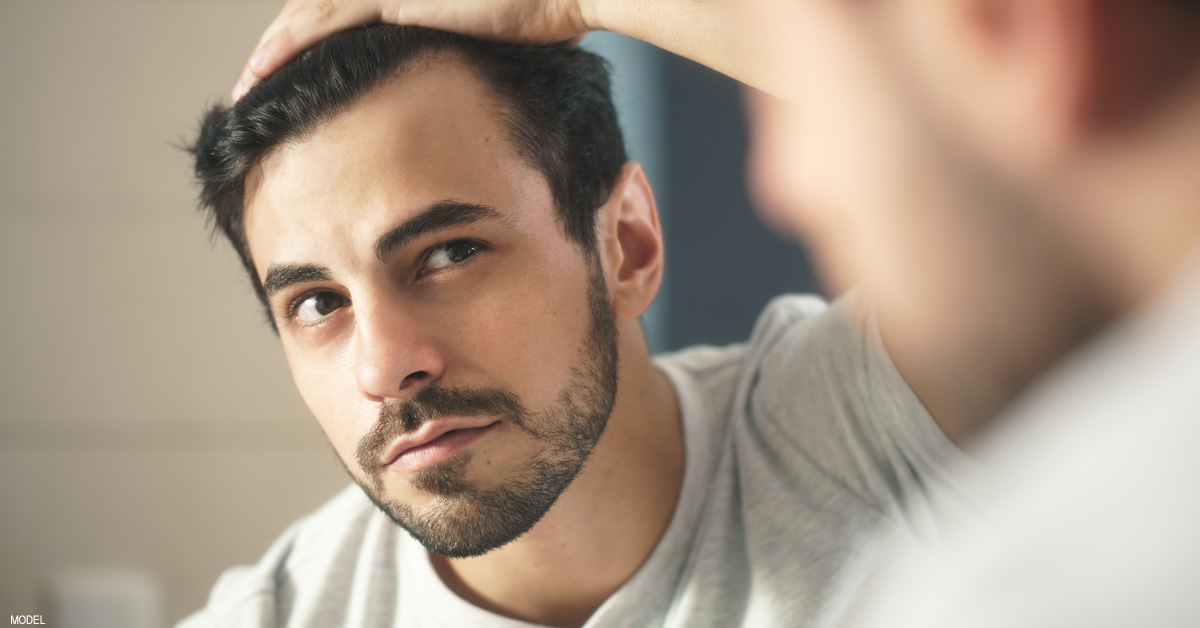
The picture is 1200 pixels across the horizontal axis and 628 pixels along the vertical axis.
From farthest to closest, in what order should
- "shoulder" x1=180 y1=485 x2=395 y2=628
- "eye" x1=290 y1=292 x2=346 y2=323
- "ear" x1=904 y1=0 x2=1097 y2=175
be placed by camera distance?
1. "shoulder" x1=180 y1=485 x2=395 y2=628
2. "eye" x1=290 y1=292 x2=346 y2=323
3. "ear" x1=904 y1=0 x2=1097 y2=175

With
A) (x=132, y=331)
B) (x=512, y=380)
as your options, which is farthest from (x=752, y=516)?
(x=132, y=331)

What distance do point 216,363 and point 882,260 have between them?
145 cm

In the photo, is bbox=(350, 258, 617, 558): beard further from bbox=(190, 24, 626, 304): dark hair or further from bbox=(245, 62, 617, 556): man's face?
bbox=(190, 24, 626, 304): dark hair

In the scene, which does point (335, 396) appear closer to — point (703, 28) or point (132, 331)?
point (703, 28)

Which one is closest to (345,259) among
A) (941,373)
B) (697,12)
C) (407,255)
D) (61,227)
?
(407,255)

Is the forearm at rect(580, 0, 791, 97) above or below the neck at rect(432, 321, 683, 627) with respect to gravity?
above

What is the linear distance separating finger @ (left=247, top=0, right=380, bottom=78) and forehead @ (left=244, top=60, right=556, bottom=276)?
10 centimetres

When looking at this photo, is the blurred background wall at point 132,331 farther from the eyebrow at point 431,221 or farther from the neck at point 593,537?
the eyebrow at point 431,221

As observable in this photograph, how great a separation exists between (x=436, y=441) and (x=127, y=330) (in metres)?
1.07

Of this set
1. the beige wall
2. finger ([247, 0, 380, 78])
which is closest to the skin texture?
finger ([247, 0, 380, 78])

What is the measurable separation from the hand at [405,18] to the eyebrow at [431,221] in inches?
8.4

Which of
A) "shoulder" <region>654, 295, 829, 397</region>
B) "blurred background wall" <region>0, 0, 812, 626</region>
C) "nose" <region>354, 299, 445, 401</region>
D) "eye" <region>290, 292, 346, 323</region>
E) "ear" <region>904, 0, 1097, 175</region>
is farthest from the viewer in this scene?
"blurred background wall" <region>0, 0, 812, 626</region>

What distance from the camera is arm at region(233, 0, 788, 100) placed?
2.54ft

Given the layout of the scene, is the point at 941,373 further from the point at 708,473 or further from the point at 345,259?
the point at 345,259
